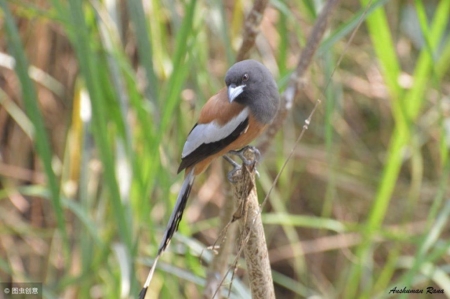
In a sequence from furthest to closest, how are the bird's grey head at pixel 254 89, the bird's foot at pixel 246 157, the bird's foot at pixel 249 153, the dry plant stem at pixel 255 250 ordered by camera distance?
the bird's grey head at pixel 254 89 → the bird's foot at pixel 249 153 → the bird's foot at pixel 246 157 → the dry plant stem at pixel 255 250

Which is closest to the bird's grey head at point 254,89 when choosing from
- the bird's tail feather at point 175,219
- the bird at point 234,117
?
the bird at point 234,117

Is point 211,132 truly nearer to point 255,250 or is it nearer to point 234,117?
point 234,117

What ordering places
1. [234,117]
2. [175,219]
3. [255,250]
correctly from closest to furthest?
[255,250], [175,219], [234,117]

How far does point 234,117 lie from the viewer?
1875 millimetres

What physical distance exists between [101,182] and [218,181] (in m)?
0.74

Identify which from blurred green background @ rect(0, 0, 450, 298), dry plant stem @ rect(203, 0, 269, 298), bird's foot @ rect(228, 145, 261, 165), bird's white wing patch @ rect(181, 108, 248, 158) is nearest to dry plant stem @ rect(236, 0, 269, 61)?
dry plant stem @ rect(203, 0, 269, 298)

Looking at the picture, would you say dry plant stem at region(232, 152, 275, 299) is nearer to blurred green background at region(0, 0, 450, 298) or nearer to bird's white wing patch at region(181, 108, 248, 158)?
bird's white wing patch at region(181, 108, 248, 158)

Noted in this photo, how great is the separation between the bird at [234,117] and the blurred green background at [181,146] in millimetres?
97

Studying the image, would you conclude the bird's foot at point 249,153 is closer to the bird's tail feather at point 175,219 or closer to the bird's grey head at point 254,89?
the bird's grey head at point 254,89

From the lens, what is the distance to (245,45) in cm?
196

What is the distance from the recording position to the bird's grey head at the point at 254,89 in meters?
1.87

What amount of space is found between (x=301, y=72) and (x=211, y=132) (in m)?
0.34

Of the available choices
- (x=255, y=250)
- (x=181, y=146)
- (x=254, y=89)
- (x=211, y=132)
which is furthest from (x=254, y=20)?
Result: (x=181, y=146)

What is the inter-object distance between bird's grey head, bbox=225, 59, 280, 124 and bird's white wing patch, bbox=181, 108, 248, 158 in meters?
0.04
